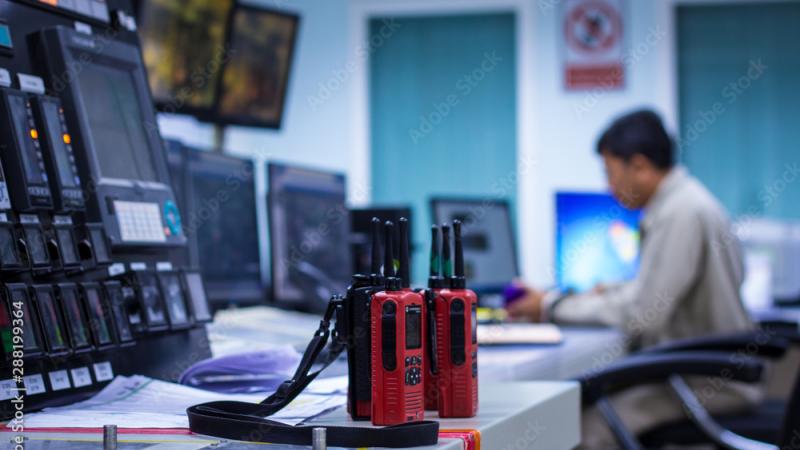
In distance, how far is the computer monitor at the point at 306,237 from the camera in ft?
9.18

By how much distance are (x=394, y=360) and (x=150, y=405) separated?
31cm

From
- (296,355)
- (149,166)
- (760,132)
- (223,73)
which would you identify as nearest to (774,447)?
(296,355)

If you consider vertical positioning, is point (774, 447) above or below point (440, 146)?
below

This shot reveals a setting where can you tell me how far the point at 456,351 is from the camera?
3.57 feet

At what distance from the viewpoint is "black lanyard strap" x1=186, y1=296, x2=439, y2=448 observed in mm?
887

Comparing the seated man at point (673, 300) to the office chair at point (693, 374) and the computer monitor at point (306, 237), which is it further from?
the computer monitor at point (306, 237)

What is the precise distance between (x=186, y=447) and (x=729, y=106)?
491 centimetres

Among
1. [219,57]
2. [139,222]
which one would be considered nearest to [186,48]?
[219,57]

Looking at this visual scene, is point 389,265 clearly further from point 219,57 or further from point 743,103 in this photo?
point 743,103

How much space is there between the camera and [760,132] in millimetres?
5293

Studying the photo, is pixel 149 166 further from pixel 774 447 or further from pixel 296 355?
pixel 774 447

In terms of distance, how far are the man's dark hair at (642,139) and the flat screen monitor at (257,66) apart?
116 centimetres

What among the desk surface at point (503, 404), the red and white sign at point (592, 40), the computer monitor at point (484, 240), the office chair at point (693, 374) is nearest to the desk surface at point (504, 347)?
the desk surface at point (503, 404)

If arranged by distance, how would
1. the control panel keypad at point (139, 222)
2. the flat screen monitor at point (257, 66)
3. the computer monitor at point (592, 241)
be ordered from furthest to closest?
1. the computer monitor at point (592, 241)
2. the flat screen monitor at point (257, 66)
3. the control panel keypad at point (139, 222)
